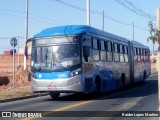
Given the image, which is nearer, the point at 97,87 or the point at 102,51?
the point at 97,87

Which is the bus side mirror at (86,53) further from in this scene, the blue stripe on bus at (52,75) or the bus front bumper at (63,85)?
the blue stripe on bus at (52,75)

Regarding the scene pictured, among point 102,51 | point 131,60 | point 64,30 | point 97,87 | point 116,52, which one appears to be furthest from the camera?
point 131,60

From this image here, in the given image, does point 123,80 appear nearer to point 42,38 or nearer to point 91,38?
point 91,38

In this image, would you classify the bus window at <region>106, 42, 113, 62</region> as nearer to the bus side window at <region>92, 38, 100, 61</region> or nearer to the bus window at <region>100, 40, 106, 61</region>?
the bus window at <region>100, 40, 106, 61</region>

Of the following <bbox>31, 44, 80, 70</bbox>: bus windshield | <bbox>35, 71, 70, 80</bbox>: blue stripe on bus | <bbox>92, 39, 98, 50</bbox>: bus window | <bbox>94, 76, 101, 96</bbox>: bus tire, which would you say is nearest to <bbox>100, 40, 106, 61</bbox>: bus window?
<bbox>92, 39, 98, 50</bbox>: bus window

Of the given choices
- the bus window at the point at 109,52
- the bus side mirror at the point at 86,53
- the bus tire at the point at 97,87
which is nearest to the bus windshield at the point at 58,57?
the bus side mirror at the point at 86,53

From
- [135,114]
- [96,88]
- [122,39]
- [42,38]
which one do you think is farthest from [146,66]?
[135,114]

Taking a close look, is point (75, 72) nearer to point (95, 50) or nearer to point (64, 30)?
point (64, 30)

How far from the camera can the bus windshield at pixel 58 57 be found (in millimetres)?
18656

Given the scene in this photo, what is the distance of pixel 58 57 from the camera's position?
18.7 meters

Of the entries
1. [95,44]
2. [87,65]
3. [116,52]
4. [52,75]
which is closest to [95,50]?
[95,44]

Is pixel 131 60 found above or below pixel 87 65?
above

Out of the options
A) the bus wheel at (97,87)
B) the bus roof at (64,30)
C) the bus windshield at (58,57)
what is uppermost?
the bus roof at (64,30)

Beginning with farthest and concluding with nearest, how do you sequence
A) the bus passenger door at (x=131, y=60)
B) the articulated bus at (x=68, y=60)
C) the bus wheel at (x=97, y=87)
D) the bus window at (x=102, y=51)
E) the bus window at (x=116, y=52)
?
the bus passenger door at (x=131, y=60) → the bus window at (x=116, y=52) → the bus window at (x=102, y=51) → the bus wheel at (x=97, y=87) → the articulated bus at (x=68, y=60)
